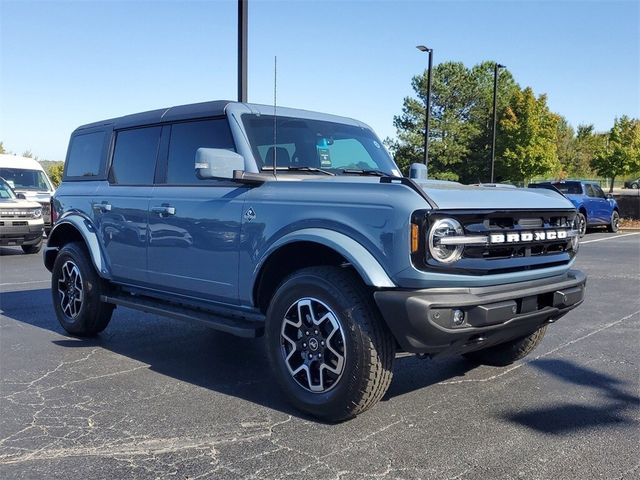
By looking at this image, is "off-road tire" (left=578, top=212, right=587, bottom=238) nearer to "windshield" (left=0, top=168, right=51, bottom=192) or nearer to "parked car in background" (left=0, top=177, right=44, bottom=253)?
"parked car in background" (left=0, top=177, right=44, bottom=253)

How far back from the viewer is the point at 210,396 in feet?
14.4

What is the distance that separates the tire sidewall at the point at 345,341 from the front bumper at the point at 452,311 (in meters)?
0.25

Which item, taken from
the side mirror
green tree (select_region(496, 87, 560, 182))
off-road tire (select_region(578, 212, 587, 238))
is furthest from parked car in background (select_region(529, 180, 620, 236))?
green tree (select_region(496, 87, 560, 182))

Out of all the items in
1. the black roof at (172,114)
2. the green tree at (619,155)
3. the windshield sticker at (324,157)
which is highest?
the green tree at (619,155)

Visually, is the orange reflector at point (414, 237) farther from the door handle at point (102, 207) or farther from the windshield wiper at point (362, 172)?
the door handle at point (102, 207)

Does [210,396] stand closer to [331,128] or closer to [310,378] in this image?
[310,378]

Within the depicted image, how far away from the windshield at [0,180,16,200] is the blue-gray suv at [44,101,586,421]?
941 centimetres

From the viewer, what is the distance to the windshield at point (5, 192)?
46.5ft

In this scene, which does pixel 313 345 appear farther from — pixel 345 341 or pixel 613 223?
pixel 613 223

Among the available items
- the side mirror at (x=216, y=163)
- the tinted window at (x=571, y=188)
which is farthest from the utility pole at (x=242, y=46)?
the tinted window at (x=571, y=188)

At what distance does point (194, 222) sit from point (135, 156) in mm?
1364

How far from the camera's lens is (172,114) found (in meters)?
5.34

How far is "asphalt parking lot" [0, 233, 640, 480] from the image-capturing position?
3.28 meters

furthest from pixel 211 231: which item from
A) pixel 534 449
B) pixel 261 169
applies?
pixel 534 449
